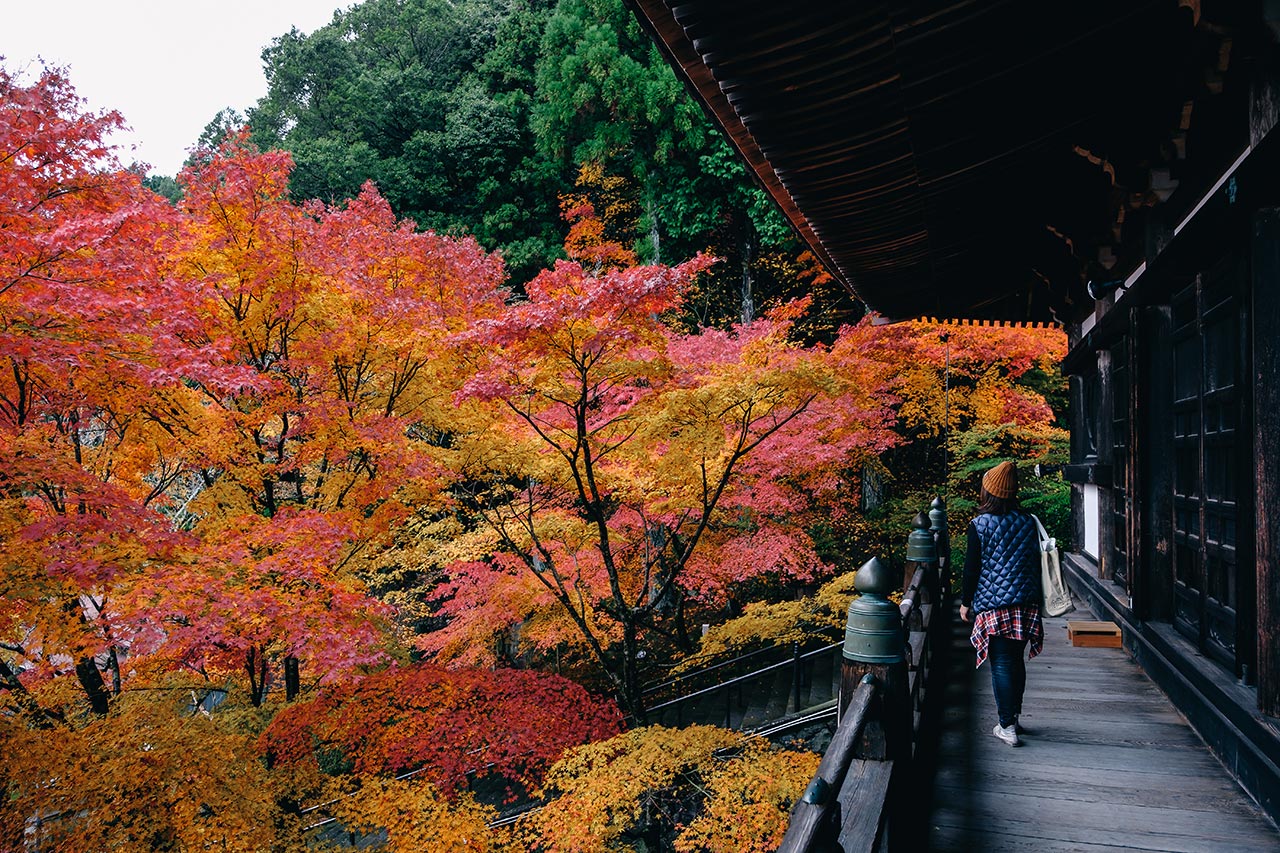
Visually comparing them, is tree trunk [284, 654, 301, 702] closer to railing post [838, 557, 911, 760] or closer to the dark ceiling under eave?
railing post [838, 557, 911, 760]

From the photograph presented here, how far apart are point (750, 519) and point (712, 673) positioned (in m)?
2.84

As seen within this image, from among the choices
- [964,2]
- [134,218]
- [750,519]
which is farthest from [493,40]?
[964,2]

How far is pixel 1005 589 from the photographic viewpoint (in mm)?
3902

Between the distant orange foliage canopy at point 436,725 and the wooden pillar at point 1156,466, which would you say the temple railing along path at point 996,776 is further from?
the distant orange foliage canopy at point 436,725

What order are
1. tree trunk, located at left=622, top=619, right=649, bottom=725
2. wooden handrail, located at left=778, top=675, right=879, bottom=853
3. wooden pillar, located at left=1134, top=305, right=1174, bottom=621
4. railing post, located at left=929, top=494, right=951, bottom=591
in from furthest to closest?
tree trunk, located at left=622, top=619, right=649, bottom=725 < railing post, located at left=929, top=494, right=951, bottom=591 < wooden pillar, located at left=1134, top=305, right=1174, bottom=621 < wooden handrail, located at left=778, top=675, right=879, bottom=853

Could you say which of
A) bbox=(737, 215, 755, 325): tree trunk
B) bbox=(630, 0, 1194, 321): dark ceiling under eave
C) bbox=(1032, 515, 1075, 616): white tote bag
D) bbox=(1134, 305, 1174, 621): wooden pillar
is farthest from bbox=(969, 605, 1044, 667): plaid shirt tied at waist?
bbox=(737, 215, 755, 325): tree trunk

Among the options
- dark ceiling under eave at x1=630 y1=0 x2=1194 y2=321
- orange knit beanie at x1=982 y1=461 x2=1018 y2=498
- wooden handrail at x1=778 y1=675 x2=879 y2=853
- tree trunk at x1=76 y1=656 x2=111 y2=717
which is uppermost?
dark ceiling under eave at x1=630 y1=0 x2=1194 y2=321

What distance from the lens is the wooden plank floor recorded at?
9.93 feet

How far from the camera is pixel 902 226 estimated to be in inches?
156

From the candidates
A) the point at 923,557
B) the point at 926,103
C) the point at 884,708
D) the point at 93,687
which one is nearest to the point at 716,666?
the point at 923,557

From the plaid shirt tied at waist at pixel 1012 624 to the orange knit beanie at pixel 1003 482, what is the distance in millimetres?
623

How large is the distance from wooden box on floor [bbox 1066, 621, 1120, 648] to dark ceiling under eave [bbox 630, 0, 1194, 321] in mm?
3371

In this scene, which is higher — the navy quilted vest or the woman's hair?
the woman's hair

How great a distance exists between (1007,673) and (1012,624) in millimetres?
302
